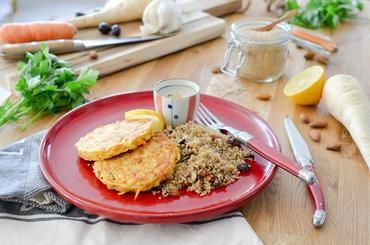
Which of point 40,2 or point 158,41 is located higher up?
point 158,41

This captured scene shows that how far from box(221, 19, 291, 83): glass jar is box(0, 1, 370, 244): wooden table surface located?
0.11 feet

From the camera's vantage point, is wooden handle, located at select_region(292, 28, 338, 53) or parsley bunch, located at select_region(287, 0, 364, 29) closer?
wooden handle, located at select_region(292, 28, 338, 53)

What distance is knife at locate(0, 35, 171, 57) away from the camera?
1505 mm

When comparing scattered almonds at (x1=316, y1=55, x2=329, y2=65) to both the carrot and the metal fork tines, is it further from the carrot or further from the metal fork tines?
the carrot

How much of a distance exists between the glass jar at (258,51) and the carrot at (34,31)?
531mm

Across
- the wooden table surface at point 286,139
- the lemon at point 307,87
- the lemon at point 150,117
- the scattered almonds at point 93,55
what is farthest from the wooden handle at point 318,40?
the lemon at point 150,117

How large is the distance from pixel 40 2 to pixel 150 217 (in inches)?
105

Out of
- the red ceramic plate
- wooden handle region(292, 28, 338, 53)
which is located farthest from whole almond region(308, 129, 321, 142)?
wooden handle region(292, 28, 338, 53)

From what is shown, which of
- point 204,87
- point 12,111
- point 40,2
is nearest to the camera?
point 12,111

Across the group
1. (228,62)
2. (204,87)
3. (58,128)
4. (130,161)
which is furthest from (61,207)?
(228,62)

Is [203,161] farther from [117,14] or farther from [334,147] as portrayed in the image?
[117,14]

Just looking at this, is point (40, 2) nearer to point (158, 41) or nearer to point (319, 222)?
point (158, 41)

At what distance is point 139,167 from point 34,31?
822 mm

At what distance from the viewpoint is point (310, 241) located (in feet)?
2.99
